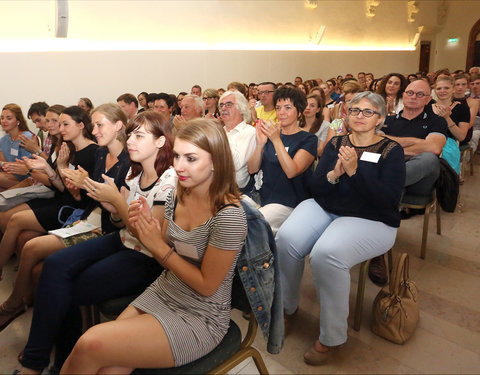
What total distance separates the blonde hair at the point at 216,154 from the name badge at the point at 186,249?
0.53 feet

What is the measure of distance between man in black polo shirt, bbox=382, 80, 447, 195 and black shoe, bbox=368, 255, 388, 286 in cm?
61

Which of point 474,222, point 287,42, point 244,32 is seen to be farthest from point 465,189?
point 287,42

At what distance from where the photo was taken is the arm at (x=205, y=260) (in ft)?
4.17

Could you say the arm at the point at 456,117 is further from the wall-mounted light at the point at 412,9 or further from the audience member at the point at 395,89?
the wall-mounted light at the point at 412,9

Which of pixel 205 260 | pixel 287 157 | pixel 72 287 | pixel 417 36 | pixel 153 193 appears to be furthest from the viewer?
pixel 417 36

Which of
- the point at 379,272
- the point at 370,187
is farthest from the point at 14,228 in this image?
the point at 379,272

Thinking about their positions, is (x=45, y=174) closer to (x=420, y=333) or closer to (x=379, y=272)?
(x=379, y=272)

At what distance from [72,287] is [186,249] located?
678 mm

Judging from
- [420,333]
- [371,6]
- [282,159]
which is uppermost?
[371,6]

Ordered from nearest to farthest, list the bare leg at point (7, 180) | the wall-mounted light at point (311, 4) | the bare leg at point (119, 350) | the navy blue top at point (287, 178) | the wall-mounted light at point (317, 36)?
the bare leg at point (119, 350) < the navy blue top at point (287, 178) < the bare leg at point (7, 180) < the wall-mounted light at point (311, 4) < the wall-mounted light at point (317, 36)

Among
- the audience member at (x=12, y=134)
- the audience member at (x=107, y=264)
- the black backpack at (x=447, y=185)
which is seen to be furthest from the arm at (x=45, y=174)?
the black backpack at (x=447, y=185)

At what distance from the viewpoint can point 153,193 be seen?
1870mm

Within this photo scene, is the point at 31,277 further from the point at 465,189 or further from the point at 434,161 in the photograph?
the point at 465,189

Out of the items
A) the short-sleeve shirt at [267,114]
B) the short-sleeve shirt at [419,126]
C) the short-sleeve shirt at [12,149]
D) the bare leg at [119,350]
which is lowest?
the bare leg at [119,350]
